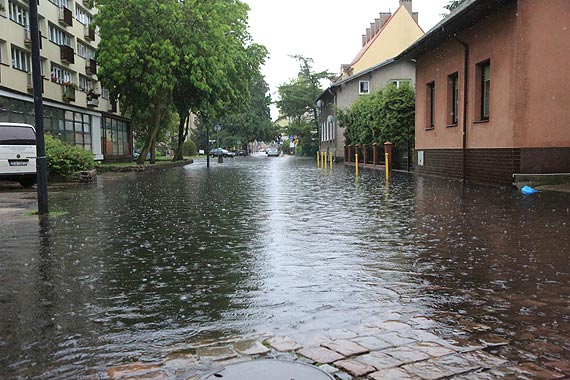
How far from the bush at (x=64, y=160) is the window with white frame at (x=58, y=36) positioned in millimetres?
17074

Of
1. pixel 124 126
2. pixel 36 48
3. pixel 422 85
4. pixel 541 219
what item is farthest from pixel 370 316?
pixel 124 126

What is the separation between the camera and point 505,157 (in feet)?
53.7

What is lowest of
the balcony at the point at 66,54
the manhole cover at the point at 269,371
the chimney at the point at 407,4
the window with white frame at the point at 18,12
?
the manhole cover at the point at 269,371

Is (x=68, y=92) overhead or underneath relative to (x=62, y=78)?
underneath

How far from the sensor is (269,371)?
317 cm

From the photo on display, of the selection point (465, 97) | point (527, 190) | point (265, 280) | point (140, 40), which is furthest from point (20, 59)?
point (265, 280)

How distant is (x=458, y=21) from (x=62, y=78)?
2735 cm

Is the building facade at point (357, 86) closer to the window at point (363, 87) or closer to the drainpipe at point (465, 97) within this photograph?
the window at point (363, 87)

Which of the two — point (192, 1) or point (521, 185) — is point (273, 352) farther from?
point (192, 1)

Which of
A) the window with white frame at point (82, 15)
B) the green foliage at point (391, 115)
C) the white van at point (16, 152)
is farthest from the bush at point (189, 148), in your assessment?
the white van at point (16, 152)

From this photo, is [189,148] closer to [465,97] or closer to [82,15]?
[82,15]

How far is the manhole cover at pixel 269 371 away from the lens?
308 cm

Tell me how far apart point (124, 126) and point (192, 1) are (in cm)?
2418

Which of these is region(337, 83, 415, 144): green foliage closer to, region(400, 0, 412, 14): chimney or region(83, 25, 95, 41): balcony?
region(83, 25, 95, 41): balcony
